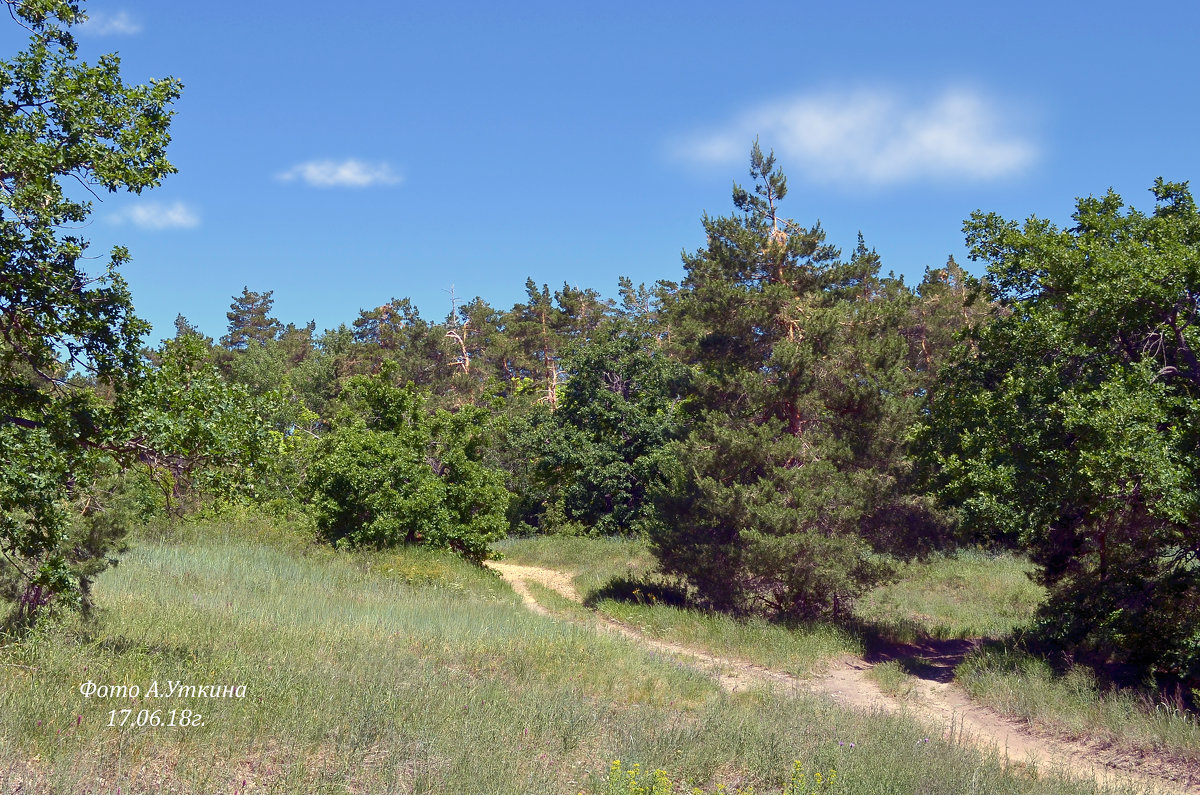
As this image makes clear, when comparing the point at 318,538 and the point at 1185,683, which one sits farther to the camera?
the point at 318,538

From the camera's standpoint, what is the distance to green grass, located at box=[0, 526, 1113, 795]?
5.46 metres

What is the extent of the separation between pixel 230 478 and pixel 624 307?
176ft

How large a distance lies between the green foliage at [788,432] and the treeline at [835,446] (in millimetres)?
58

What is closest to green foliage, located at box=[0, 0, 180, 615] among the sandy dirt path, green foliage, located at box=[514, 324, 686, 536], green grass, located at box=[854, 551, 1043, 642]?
the sandy dirt path

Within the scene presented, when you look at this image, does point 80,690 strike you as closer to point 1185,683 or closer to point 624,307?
point 1185,683

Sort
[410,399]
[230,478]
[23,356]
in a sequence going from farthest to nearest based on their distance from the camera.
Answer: [410,399], [230,478], [23,356]

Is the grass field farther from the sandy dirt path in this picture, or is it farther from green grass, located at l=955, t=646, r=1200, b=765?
the sandy dirt path

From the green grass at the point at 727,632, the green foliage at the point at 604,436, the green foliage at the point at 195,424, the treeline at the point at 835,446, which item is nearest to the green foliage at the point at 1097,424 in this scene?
the treeline at the point at 835,446

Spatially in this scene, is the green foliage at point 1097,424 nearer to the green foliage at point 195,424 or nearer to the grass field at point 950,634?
the grass field at point 950,634

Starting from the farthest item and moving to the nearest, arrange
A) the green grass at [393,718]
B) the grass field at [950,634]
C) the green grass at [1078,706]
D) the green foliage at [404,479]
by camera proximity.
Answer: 1. the green foliage at [404,479]
2. the grass field at [950,634]
3. the green grass at [1078,706]
4. the green grass at [393,718]

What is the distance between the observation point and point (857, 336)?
56.1 ft

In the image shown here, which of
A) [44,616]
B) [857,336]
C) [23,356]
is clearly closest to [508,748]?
[44,616]

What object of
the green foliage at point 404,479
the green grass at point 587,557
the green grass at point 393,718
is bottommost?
the green grass at point 587,557

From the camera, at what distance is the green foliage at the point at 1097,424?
10023 millimetres
